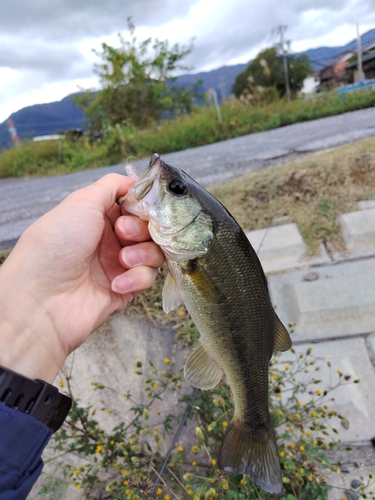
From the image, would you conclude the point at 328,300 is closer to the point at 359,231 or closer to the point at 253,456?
the point at 359,231

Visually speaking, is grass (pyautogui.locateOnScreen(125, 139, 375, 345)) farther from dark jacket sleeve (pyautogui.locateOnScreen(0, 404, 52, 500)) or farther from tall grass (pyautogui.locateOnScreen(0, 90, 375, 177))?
tall grass (pyautogui.locateOnScreen(0, 90, 375, 177))

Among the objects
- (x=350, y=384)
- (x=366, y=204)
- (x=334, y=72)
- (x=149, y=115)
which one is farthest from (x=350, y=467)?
(x=334, y=72)

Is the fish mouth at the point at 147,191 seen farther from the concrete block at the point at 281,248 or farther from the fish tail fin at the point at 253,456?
the concrete block at the point at 281,248

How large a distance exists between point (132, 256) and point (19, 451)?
0.92 metres

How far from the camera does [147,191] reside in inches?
64.5

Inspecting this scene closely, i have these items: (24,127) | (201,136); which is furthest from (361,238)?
(24,127)

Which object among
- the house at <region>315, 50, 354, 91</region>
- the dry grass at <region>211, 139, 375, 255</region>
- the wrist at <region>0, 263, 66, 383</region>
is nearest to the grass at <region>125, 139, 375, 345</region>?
the dry grass at <region>211, 139, 375, 255</region>

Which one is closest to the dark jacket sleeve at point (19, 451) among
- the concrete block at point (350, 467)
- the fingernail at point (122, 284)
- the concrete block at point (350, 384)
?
the fingernail at point (122, 284)

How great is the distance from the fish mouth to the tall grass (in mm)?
9885

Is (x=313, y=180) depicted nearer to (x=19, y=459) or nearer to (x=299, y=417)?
(x=299, y=417)

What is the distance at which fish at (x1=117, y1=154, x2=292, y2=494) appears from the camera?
1.61 meters

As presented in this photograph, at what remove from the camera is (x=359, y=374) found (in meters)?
2.61

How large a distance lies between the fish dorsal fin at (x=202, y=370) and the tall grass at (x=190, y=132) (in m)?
10.0

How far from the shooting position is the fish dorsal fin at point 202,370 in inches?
68.0
